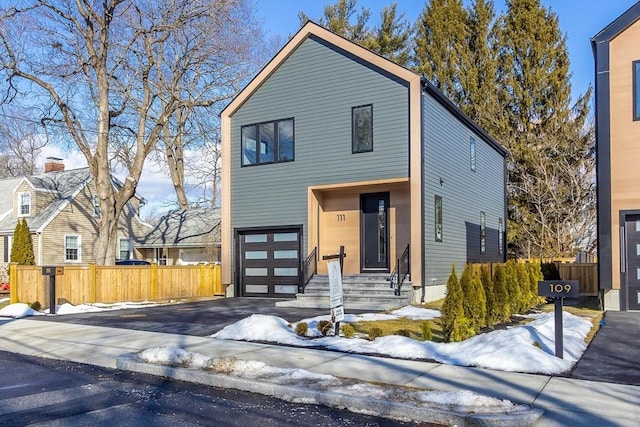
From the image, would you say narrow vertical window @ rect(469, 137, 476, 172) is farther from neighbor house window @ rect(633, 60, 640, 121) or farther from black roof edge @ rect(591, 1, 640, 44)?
neighbor house window @ rect(633, 60, 640, 121)

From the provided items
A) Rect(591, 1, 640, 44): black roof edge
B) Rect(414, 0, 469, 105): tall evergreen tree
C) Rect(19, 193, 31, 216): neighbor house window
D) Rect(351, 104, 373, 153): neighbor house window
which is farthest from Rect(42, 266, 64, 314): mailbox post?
Rect(414, 0, 469, 105): tall evergreen tree

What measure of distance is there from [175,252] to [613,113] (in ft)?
82.2

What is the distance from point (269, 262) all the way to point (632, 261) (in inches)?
396

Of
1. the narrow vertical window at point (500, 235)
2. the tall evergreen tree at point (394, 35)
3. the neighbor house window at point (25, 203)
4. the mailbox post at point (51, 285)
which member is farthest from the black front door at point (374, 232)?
the neighbor house window at point (25, 203)

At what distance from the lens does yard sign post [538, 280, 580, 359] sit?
7.27 meters

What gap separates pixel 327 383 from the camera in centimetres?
629

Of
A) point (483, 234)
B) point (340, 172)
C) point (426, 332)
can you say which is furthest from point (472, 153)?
point (426, 332)

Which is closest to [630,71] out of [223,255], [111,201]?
[223,255]

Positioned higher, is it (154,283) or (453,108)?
(453,108)

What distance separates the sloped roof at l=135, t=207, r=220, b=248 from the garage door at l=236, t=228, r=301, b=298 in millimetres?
11692

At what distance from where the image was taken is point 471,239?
2003 centimetres

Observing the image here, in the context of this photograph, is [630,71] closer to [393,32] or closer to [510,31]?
[510,31]

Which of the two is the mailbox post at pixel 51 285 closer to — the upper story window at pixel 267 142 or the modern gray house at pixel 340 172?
the modern gray house at pixel 340 172

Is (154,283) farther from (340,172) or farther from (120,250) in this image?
(120,250)
